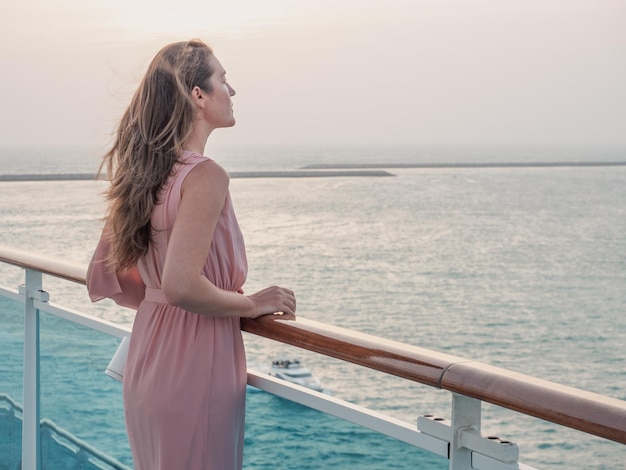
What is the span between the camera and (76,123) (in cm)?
4503

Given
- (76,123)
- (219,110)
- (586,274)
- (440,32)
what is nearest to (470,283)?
(586,274)

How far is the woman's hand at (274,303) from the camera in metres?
1.72

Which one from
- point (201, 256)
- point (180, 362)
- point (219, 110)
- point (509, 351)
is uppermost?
point (219, 110)

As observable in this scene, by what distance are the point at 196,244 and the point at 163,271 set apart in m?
0.09

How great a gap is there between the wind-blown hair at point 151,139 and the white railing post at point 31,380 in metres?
0.92

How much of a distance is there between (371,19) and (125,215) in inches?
2337

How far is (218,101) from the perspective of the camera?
1.74m

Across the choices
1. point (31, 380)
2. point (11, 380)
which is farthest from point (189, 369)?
point (11, 380)

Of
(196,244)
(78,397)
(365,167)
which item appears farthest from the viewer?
(365,167)

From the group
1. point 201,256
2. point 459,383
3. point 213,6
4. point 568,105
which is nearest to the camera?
point 459,383

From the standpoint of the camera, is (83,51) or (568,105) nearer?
(83,51)

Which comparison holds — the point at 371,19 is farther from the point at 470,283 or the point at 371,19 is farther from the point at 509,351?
the point at 509,351

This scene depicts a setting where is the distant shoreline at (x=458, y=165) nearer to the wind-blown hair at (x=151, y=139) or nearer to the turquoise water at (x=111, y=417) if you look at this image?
the turquoise water at (x=111, y=417)

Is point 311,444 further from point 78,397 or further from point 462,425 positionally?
point 78,397
